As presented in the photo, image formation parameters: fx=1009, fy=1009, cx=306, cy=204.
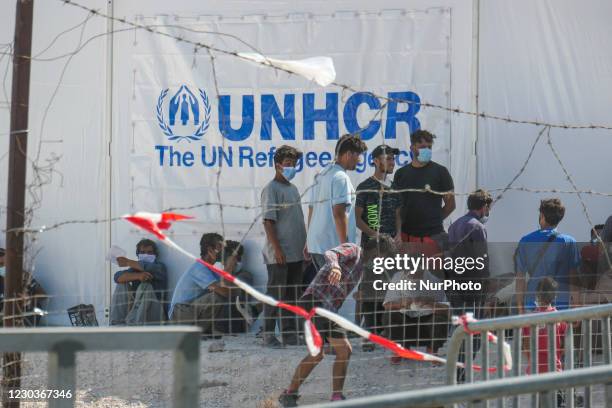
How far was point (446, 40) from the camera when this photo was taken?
823 cm

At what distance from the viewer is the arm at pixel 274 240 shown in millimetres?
7816

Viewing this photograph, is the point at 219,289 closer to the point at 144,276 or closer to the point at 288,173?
the point at 288,173

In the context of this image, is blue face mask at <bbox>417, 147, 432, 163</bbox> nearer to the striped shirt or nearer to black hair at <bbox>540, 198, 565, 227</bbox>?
black hair at <bbox>540, 198, 565, 227</bbox>

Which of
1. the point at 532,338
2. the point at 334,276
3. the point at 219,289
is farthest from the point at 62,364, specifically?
the point at 219,289

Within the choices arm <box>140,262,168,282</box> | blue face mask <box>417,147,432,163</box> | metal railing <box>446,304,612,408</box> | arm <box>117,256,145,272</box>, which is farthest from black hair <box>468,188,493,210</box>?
metal railing <box>446,304,612,408</box>

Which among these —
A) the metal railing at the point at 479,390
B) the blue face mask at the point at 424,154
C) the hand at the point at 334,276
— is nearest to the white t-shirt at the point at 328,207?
the blue face mask at the point at 424,154

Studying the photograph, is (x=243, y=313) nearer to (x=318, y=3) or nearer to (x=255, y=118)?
(x=255, y=118)

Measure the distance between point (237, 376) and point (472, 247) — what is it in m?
1.90

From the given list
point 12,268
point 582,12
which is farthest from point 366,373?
point 582,12

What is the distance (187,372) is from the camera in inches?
105

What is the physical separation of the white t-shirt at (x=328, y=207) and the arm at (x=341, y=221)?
4cm

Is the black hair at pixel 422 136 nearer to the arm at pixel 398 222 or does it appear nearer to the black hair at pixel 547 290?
the arm at pixel 398 222

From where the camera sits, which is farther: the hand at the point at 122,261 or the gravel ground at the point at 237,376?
the hand at the point at 122,261

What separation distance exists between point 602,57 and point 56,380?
6.51 m
